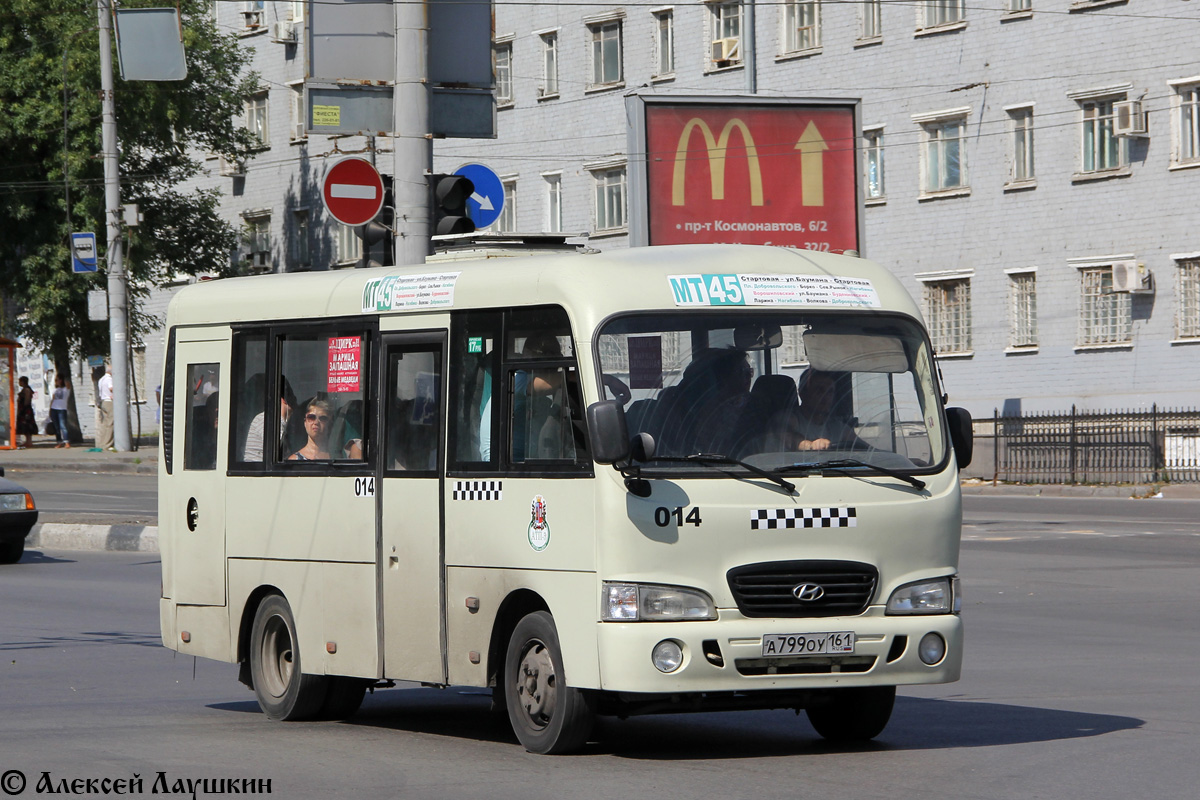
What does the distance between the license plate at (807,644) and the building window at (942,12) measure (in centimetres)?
3420

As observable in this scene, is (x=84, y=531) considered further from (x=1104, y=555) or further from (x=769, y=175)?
(x=1104, y=555)

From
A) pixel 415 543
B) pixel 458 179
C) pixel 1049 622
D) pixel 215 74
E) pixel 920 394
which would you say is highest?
Answer: pixel 215 74

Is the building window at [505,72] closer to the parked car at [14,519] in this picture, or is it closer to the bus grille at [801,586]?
the parked car at [14,519]

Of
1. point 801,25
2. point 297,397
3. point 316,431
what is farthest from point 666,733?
point 801,25

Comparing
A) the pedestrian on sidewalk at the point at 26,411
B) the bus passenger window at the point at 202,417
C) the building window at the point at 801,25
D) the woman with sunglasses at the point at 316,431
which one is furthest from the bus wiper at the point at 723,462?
the pedestrian on sidewalk at the point at 26,411

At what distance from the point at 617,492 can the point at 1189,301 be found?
31087mm

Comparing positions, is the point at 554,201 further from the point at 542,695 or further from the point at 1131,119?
the point at 542,695

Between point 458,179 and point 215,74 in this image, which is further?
point 215,74

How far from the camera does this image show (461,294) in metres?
9.15

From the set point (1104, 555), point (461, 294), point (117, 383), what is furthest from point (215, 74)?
point (461, 294)

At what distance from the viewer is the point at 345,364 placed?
9828mm

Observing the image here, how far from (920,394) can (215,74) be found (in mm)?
48524

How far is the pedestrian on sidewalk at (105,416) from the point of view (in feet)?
146

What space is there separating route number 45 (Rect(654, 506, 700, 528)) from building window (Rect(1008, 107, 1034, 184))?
108ft
